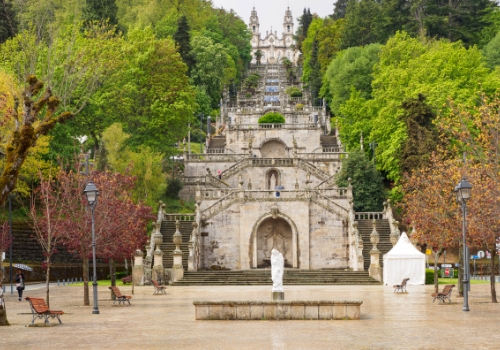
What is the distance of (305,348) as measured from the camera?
21312 millimetres

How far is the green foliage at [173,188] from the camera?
234 ft

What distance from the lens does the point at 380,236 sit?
58812mm

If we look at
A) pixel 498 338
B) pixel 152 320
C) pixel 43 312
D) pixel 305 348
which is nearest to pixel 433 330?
pixel 498 338

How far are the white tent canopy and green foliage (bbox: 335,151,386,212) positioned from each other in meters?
15.6

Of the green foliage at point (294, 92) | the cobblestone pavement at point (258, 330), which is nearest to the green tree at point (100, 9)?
the green foliage at point (294, 92)

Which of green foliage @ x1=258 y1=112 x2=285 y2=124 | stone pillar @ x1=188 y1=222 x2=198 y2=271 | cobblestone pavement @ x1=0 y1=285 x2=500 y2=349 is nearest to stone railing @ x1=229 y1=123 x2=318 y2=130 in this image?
green foliage @ x1=258 y1=112 x2=285 y2=124

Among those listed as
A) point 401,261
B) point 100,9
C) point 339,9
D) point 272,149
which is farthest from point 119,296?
point 339,9

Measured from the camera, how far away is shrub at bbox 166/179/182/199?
234ft

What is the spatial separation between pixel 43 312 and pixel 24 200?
3988 centimetres

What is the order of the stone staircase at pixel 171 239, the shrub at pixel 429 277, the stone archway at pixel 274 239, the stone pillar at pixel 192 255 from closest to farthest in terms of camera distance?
1. the shrub at pixel 429 277
2. the stone pillar at pixel 192 255
3. the stone staircase at pixel 171 239
4. the stone archway at pixel 274 239

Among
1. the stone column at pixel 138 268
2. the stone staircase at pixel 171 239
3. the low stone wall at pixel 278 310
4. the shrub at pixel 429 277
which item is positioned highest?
the stone staircase at pixel 171 239

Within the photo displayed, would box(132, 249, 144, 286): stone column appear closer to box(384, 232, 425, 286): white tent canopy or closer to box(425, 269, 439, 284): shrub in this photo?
box(384, 232, 425, 286): white tent canopy

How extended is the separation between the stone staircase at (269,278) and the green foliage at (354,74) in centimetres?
3580

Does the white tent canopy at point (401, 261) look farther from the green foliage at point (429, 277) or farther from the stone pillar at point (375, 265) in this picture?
the green foliage at point (429, 277)
